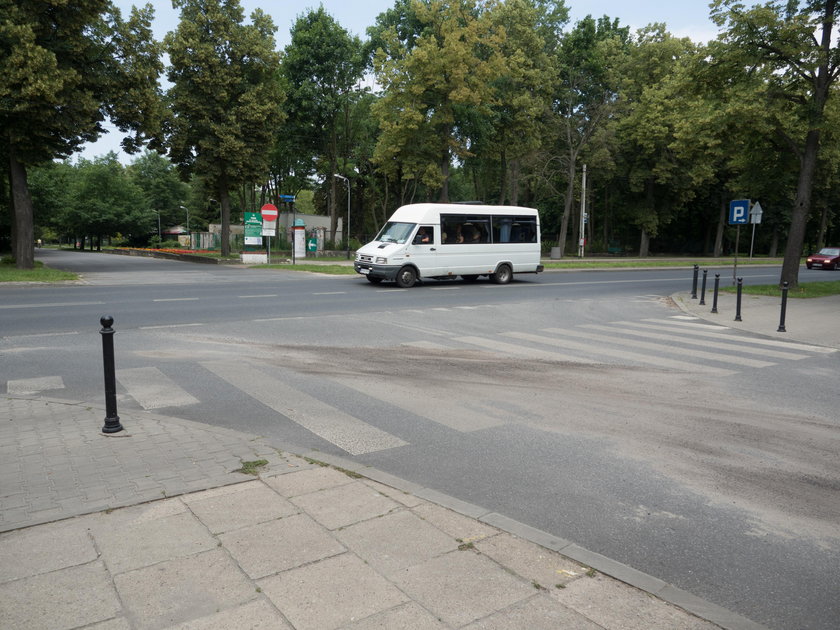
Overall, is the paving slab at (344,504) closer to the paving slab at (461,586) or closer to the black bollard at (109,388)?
the paving slab at (461,586)

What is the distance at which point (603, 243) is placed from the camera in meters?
56.9

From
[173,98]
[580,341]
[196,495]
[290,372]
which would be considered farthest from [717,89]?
[173,98]

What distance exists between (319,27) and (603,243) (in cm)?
3173

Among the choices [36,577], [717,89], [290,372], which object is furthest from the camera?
[717,89]

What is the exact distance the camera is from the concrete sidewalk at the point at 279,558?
2789 millimetres

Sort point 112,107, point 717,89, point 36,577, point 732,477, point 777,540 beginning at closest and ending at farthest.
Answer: point 36,577
point 777,540
point 732,477
point 717,89
point 112,107

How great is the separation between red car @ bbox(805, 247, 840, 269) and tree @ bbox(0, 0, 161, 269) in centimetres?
4058

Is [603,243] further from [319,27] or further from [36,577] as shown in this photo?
[36,577]

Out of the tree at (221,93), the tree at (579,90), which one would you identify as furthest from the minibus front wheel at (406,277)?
the tree at (579,90)

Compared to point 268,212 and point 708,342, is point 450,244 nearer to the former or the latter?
point 708,342

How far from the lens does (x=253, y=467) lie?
14.8ft

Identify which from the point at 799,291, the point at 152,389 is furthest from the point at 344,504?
the point at 799,291

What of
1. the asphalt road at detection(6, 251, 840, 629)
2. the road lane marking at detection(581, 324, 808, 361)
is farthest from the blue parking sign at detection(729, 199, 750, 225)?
the road lane marking at detection(581, 324, 808, 361)

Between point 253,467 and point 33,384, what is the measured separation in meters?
4.15
